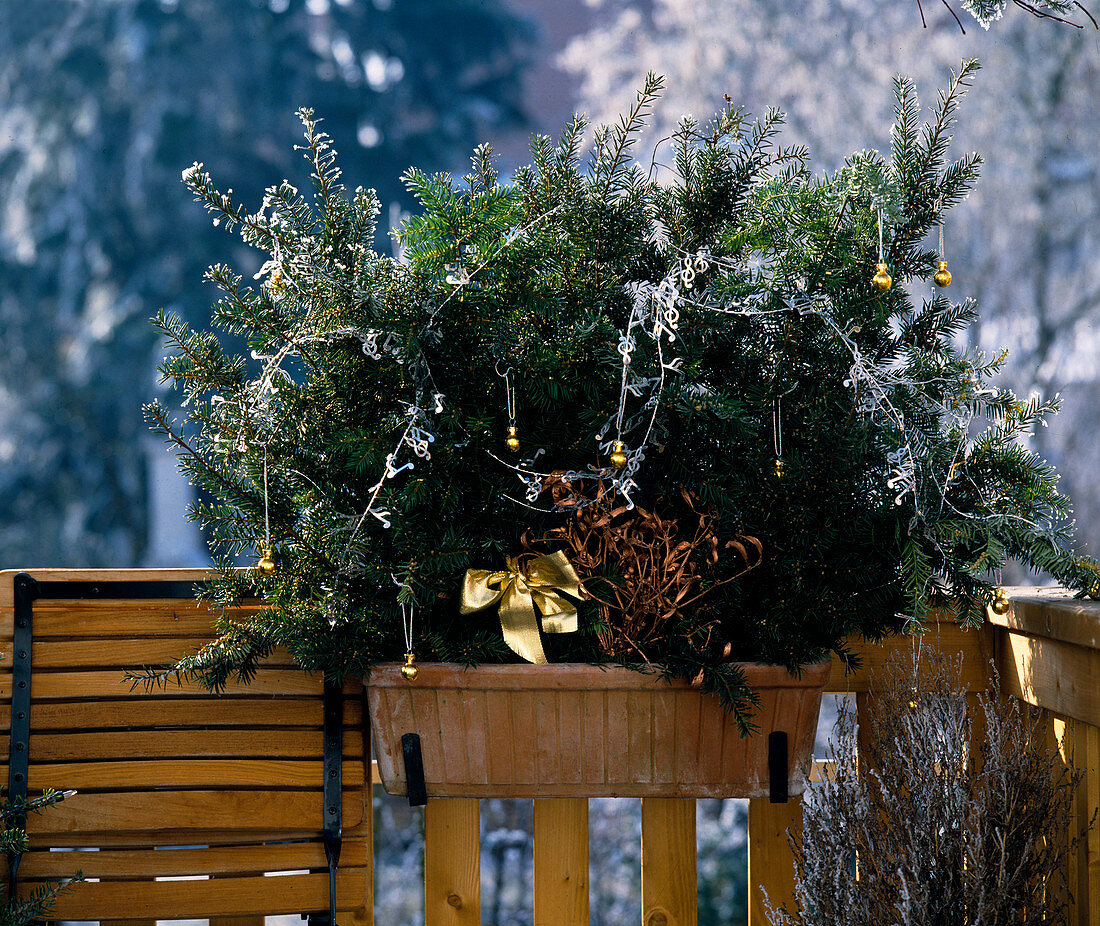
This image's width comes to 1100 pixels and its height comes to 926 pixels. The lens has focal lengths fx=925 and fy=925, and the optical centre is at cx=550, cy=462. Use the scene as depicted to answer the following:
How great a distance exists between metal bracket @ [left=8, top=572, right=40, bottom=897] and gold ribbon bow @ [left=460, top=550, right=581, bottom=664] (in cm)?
62

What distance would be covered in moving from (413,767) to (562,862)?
1.27 ft

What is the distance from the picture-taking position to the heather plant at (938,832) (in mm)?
946

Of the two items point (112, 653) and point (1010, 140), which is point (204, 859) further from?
point (1010, 140)

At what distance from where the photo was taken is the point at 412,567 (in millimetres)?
918

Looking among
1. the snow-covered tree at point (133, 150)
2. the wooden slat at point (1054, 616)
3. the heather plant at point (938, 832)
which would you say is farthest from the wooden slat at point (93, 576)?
the snow-covered tree at point (133, 150)

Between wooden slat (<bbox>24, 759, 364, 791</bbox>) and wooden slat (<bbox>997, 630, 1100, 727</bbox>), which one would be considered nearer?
wooden slat (<bbox>997, 630, 1100, 727</bbox>)

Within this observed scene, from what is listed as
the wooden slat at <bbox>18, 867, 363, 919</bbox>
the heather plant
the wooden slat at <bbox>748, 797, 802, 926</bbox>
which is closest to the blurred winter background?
the wooden slat at <bbox>748, 797, 802, 926</bbox>

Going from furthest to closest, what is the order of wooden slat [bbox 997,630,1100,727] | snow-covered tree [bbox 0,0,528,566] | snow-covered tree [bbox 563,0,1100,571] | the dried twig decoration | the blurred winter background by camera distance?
snow-covered tree [bbox 0,0,528,566], the blurred winter background, snow-covered tree [bbox 563,0,1100,571], wooden slat [bbox 997,630,1100,727], the dried twig decoration

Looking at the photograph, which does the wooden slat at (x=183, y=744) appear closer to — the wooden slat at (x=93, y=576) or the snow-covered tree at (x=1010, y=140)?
the wooden slat at (x=93, y=576)

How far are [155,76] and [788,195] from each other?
13.4ft

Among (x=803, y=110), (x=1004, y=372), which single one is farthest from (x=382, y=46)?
(x=1004, y=372)

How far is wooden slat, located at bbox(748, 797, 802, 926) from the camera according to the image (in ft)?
4.28

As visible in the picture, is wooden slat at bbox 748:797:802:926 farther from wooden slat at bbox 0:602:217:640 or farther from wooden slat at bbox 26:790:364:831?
wooden slat at bbox 0:602:217:640

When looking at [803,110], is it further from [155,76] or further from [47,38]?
[47,38]
